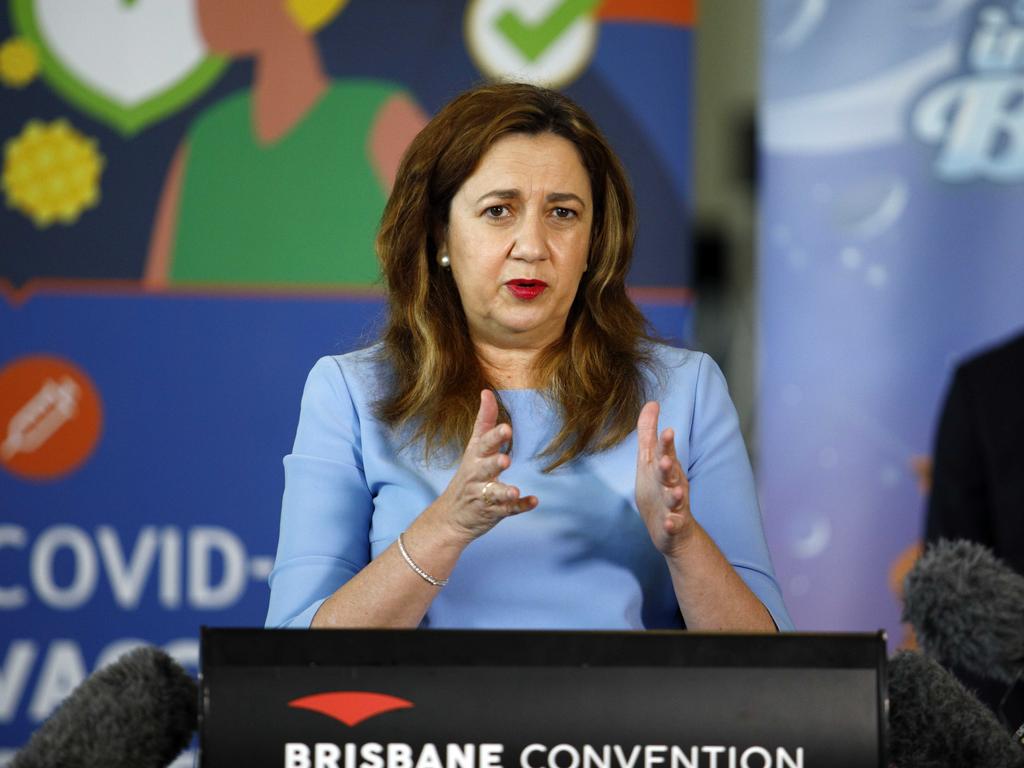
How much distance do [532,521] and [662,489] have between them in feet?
1.18

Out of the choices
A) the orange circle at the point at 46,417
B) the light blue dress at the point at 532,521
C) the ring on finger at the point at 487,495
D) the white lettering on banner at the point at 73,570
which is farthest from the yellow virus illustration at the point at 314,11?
the ring on finger at the point at 487,495

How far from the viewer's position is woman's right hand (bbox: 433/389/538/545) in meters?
1.43

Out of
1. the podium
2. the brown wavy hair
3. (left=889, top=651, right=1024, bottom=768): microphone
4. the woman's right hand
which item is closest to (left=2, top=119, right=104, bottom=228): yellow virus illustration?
the brown wavy hair

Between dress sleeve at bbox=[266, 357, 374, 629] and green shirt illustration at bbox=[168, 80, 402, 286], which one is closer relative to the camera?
dress sleeve at bbox=[266, 357, 374, 629]

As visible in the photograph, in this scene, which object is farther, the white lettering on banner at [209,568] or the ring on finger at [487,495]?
the white lettering on banner at [209,568]

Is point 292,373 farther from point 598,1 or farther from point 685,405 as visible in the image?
point 685,405

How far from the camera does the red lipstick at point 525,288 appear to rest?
1.88 metres

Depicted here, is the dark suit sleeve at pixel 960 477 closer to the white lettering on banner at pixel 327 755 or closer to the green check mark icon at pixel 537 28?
the green check mark icon at pixel 537 28

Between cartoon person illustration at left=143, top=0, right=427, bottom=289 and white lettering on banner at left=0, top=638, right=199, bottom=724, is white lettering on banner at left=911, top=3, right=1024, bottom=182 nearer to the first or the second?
cartoon person illustration at left=143, top=0, right=427, bottom=289

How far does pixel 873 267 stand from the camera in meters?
3.39

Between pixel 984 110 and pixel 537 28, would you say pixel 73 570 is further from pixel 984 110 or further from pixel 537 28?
pixel 984 110

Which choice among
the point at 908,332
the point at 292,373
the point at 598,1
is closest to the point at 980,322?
the point at 908,332

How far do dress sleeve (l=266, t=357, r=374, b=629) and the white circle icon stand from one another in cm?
171

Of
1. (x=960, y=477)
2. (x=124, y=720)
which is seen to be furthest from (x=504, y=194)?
(x=960, y=477)
